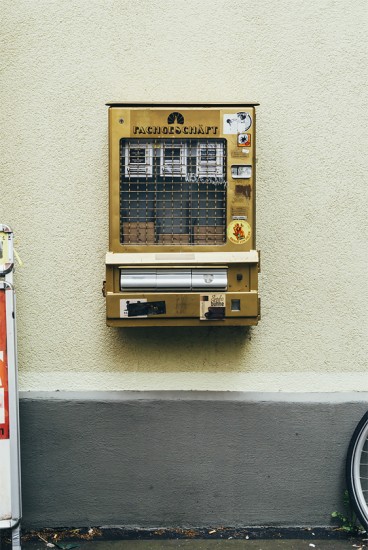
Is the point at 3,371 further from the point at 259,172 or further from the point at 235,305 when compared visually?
the point at 259,172

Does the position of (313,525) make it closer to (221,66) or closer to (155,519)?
(155,519)

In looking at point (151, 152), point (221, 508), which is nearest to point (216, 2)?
point (151, 152)

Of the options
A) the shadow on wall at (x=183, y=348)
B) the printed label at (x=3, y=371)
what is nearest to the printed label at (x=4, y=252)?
the printed label at (x=3, y=371)

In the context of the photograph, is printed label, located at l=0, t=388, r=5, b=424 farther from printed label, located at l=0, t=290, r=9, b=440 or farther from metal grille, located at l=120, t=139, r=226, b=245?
metal grille, located at l=120, t=139, r=226, b=245

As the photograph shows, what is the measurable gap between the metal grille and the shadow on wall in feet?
1.99

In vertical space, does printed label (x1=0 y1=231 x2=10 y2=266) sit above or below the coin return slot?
above

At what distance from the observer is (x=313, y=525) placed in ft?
13.6

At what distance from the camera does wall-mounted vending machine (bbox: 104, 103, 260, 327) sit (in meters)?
3.74

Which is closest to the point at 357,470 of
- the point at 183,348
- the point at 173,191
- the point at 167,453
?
the point at 167,453

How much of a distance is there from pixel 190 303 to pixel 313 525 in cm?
160

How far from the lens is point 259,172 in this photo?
4.11 m

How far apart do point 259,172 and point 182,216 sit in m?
0.61

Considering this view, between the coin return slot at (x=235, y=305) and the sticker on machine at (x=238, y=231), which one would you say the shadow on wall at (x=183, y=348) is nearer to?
the coin return slot at (x=235, y=305)

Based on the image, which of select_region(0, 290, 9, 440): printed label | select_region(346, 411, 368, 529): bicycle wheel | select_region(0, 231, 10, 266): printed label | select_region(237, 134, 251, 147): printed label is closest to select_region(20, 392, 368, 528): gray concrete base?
select_region(346, 411, 368, 529): bicycle wheel
